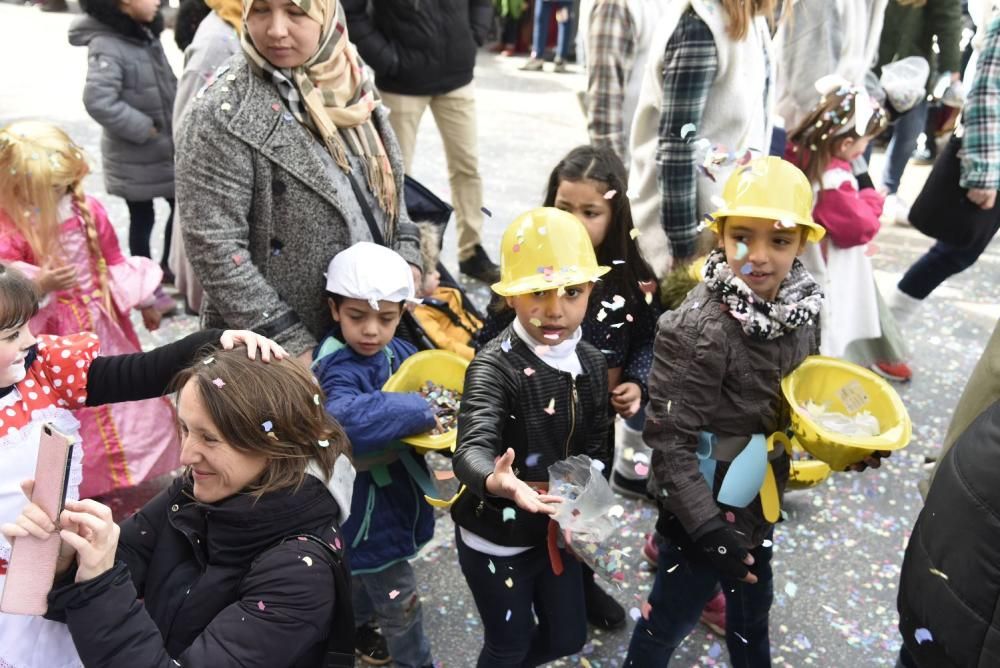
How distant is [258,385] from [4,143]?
5.89 feet

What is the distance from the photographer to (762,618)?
8.27 feet

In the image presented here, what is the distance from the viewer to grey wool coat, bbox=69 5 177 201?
4523 mm

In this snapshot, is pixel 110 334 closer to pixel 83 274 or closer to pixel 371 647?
pixel 83 274

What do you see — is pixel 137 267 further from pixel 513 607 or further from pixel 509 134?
pixel 509 134

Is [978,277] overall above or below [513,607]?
below

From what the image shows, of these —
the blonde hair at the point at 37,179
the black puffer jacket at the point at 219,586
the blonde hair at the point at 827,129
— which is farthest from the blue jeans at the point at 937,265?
the blonde hair at the point at 37,179

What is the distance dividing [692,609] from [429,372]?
37.7 inches

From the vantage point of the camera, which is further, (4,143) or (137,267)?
(137,267)

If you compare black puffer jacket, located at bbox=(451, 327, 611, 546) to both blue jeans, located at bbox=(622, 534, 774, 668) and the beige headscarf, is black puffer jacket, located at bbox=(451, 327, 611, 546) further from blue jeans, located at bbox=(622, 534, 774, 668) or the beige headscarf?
the beige headscarf

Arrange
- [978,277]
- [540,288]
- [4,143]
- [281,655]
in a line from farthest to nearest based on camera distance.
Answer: [978,277], [4,143], [540,288], [281,655]

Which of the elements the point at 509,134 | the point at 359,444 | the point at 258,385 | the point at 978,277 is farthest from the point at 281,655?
the point at 509,134

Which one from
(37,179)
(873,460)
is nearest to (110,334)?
(37,179)

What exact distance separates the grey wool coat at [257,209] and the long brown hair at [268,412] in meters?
0.64

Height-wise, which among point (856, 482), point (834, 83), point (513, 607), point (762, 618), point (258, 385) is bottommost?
point (856, 482)
